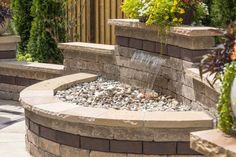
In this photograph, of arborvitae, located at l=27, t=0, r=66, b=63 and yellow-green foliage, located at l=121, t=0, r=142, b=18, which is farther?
arborvitae, located at l=27, t=0, r=66, b=63

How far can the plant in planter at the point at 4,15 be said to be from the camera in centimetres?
883

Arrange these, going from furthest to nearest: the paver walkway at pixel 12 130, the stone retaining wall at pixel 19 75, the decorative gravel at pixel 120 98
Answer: the stone retaining wall at pixel 19 75 < the paver walkway at pixel 12 130 < the decorative gravel at pixel 120 98

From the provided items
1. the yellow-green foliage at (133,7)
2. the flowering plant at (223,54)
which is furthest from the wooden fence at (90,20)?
the flowering plant at (223,54)

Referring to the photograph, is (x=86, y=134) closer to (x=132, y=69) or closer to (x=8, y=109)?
(x=132, y=69)

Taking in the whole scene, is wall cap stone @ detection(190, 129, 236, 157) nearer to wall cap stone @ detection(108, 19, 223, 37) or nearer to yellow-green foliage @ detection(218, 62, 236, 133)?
yellow-green foliage @ detection(218, 62, 236, 133)

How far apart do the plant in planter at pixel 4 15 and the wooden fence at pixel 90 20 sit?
1516mm

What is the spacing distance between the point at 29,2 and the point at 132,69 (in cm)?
420

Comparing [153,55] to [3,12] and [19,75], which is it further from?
[3,12]


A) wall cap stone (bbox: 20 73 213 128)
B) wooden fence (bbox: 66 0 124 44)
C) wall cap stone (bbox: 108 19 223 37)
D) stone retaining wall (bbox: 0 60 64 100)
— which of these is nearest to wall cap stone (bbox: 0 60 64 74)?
stone retaining wall (bbox: 0 60 64 100)

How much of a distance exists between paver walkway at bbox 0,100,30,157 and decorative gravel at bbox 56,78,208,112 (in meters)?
0.72

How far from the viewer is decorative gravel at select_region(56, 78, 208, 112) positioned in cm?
557

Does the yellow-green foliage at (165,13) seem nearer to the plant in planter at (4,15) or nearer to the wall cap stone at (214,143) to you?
the wall cap stone at (214,143)

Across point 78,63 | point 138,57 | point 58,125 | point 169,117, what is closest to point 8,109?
point 78,63

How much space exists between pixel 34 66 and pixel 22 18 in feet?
6.73
